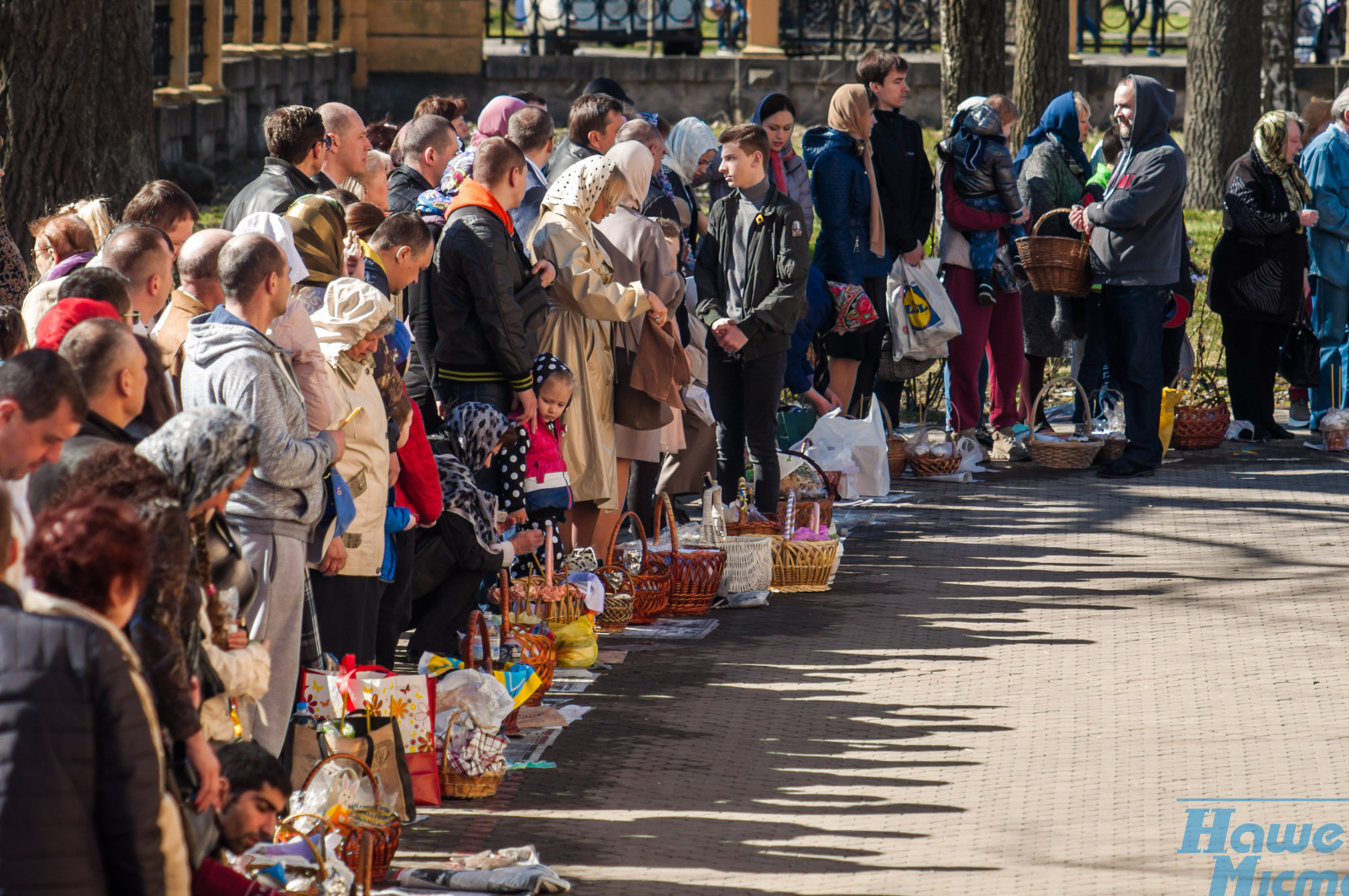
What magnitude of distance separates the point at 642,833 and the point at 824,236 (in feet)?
17.7

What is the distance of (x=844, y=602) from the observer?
7.58 meters

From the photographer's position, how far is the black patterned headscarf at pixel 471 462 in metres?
6.14

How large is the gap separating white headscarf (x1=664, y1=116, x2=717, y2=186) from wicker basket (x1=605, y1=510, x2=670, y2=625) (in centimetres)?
291

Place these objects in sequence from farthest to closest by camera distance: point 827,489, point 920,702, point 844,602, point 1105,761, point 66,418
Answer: point 827,489
point 844,602
point 920,702
point 1105,761
point 66,418

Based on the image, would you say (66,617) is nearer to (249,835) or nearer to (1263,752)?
(249,835)

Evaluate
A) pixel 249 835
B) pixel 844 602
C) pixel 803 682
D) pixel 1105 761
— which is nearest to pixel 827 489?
pixel 844 602

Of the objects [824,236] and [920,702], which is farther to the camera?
[824,236]

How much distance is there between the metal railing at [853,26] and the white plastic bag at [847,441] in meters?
15.8

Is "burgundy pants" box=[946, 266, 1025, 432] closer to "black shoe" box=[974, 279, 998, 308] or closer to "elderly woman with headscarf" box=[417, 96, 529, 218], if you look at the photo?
"black shoe" box=[974, 279, 998, 308]

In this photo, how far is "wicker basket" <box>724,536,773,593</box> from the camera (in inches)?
294

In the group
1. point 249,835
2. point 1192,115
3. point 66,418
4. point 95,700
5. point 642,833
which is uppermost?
point 1192,115

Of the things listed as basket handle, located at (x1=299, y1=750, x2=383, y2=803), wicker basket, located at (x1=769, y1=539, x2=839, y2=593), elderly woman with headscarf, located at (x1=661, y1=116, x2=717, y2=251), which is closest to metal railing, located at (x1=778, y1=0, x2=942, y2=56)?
elderly woman with headscarf, located at (x1=661, y1=116, x2=717, y2=251)

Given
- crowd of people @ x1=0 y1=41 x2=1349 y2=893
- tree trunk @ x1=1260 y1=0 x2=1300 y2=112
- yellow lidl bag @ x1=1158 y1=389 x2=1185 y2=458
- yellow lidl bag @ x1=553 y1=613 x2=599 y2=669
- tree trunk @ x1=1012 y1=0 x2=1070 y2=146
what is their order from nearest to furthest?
crowd of people @ x1=0 y1=41 x2=1349 y2=893 → yellow lidl bag @ x1=553 y1=613 x2=599 y2=669 → yellow lidl bag @ x1=1158 y1=389 x2=1185 y2=458 → tree trunk @ x1=1012 y1=0 x2=1070 y2=146 → tree trunk @ x1=1260 y1=0 x2=1300 y2=112

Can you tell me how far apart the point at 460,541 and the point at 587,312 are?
1481 mm
